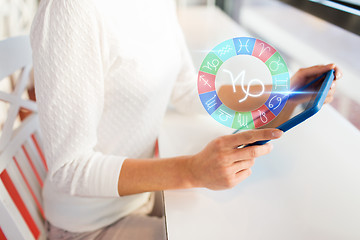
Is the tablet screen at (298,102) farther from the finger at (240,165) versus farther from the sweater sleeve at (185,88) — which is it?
the sweater sleeve at (185,88)

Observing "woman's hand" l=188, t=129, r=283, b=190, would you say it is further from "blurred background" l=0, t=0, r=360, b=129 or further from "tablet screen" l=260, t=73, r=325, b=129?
"blurred background" l=0, t=0, r=360, b=129

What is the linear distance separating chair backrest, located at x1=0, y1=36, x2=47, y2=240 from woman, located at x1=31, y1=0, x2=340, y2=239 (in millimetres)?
63

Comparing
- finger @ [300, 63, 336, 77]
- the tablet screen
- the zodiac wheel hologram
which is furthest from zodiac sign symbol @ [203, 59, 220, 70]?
finger @ [300, 63, 336, 77]

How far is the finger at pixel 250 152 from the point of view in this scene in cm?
43

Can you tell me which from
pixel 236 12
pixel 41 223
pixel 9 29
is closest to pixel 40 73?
pixel 41 223

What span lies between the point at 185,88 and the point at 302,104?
0.37 metres

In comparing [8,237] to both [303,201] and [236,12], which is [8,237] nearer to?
[303,201]

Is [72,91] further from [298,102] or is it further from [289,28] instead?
[289,28]

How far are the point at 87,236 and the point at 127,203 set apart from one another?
93 millimetres

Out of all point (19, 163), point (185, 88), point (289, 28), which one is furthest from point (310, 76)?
point (289, 28)

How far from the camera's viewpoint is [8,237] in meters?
0.56

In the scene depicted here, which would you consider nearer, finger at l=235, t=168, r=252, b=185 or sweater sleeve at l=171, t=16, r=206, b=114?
finger at l=235, t=168, r=252, b=185

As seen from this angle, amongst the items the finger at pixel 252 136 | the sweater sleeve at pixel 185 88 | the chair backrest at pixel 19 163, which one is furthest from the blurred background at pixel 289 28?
the chair backrest at pixel 19 163

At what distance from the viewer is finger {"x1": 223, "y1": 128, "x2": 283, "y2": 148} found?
39 cm
